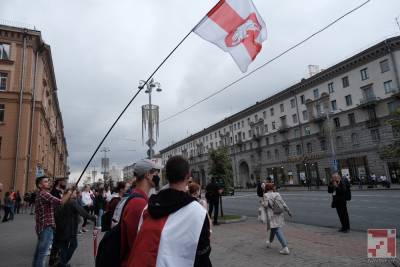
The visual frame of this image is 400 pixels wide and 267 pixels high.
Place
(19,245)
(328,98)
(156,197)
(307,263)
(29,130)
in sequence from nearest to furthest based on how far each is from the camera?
(156,197) → (307,263) → (19,245) → (29,130) → (328,98)

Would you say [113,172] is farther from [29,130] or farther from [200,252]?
[200,252]

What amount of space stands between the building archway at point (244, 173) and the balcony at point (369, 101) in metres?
34.4

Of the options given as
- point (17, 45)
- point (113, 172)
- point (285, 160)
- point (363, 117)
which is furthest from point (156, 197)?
point (113, 172)

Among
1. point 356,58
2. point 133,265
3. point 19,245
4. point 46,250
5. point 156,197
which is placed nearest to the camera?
point 133,265

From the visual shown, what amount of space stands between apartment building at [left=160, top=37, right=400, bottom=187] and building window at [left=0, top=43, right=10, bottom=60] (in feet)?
76.4

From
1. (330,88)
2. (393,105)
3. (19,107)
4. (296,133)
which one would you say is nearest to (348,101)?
(330,88)

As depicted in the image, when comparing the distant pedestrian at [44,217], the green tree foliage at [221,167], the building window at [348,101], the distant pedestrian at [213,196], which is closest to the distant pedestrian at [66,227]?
the distant pedestrian at [44,217]

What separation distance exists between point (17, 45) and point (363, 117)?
44979 millimetres

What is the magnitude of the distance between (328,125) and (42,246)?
45774 millimetres

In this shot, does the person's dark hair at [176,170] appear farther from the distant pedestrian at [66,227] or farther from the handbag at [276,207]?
the handbag at [276,207]

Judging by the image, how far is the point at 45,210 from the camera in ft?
Result: 19.3

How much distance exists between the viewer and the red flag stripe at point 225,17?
24.5ft

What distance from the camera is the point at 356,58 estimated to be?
4500cm

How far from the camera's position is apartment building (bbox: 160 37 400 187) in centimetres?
4181
